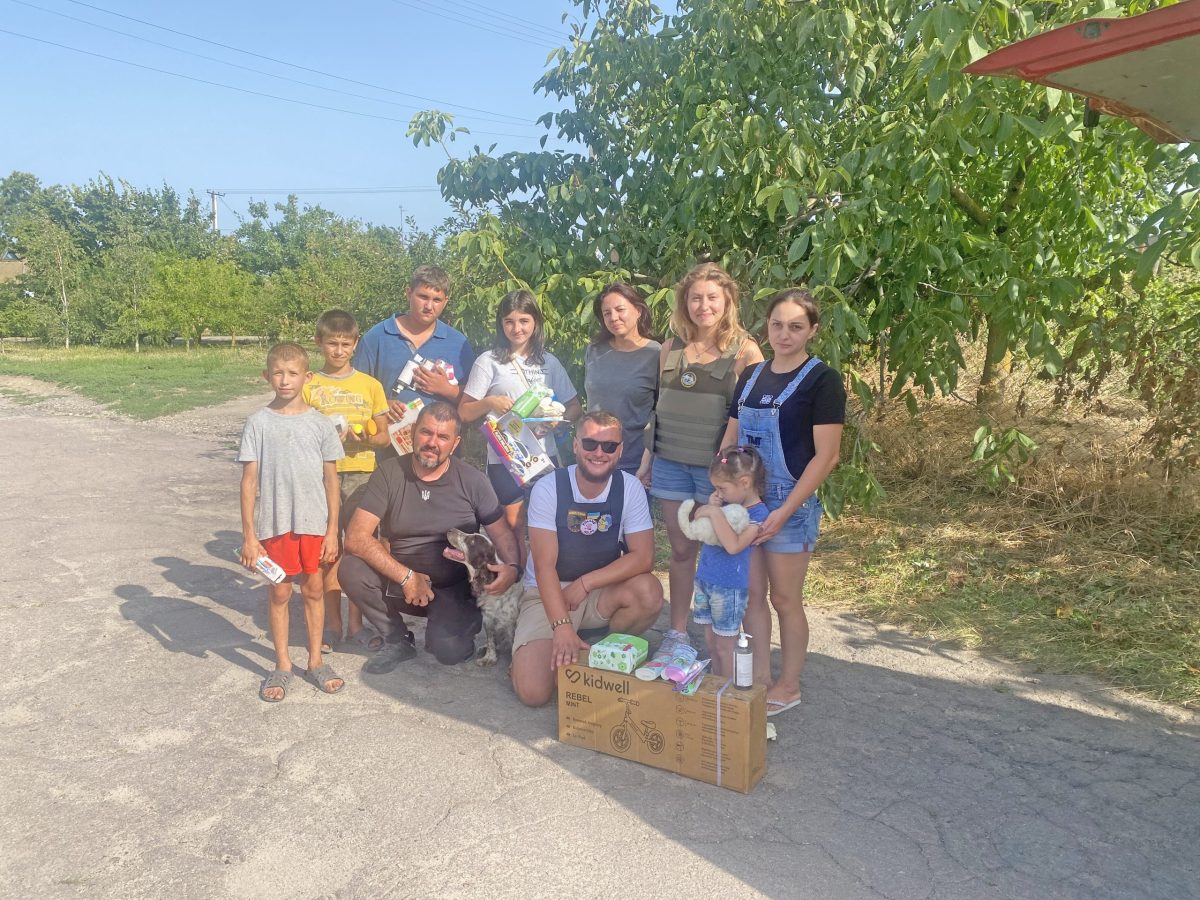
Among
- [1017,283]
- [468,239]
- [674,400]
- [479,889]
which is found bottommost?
[479,889]

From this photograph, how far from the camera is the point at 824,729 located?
12.4 feet

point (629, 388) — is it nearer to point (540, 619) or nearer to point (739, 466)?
point (739, 466)

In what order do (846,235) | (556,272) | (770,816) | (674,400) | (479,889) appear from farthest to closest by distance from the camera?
1. (556,272)
2. (846,235)
3. (674,400)
4. (770,816)
5. (479,889)

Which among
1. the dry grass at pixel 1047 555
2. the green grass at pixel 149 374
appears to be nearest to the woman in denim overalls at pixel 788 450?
the dry grass at pixel 1047 555

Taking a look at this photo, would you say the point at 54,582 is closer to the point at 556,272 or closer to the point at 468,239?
the point at 468,239

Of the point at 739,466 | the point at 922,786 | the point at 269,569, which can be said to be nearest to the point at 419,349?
the point at 269,569

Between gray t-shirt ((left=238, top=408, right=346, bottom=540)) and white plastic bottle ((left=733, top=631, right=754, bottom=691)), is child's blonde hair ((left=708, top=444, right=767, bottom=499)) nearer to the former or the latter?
white plastic bottle ((left=733, top=631, right=754, bottom=691))

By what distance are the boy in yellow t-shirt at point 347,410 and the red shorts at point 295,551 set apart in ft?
1.15

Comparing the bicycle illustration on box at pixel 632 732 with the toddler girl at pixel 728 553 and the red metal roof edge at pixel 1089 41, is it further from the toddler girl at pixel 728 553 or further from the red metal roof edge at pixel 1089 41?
the red metal roof edge at pixel 1089 41

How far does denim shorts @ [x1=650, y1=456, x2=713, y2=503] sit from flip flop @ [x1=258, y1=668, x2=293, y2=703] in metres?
1.95

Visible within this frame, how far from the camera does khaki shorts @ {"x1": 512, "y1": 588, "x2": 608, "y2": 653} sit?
4066 millimetres

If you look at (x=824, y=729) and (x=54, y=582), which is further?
(x=54, y=582)

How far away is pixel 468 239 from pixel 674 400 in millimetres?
2626

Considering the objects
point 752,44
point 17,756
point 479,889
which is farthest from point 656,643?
point 752,44
